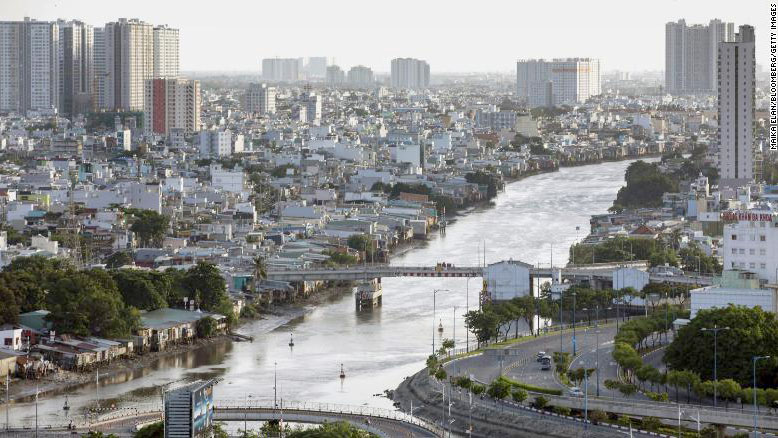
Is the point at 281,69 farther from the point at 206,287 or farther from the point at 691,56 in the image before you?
the point at 206,287

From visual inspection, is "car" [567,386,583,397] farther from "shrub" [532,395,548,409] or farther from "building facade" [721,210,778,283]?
"building facade" [721,210,778,283]

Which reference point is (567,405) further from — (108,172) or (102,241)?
(108,172)

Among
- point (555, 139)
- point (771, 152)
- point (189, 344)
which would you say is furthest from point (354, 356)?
point (555, 139)

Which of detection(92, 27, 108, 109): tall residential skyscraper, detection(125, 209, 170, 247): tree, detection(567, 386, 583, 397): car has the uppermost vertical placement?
detection(92, 27, 108, 109): tall residential skyscraper

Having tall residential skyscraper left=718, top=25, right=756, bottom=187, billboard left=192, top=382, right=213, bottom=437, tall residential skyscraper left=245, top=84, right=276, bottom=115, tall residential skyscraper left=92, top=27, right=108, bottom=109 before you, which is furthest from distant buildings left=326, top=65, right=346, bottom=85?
billboard left=192, top=382, right=213, bottom=437

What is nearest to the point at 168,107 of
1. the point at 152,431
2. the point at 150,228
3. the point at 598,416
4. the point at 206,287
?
the point at 150,228

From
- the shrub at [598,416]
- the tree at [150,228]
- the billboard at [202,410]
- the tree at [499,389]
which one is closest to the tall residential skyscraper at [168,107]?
the tree at [150,228]

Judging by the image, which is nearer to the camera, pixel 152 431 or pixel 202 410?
pixel 202 410

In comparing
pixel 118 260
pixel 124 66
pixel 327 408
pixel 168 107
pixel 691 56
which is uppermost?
pixel 691 56
